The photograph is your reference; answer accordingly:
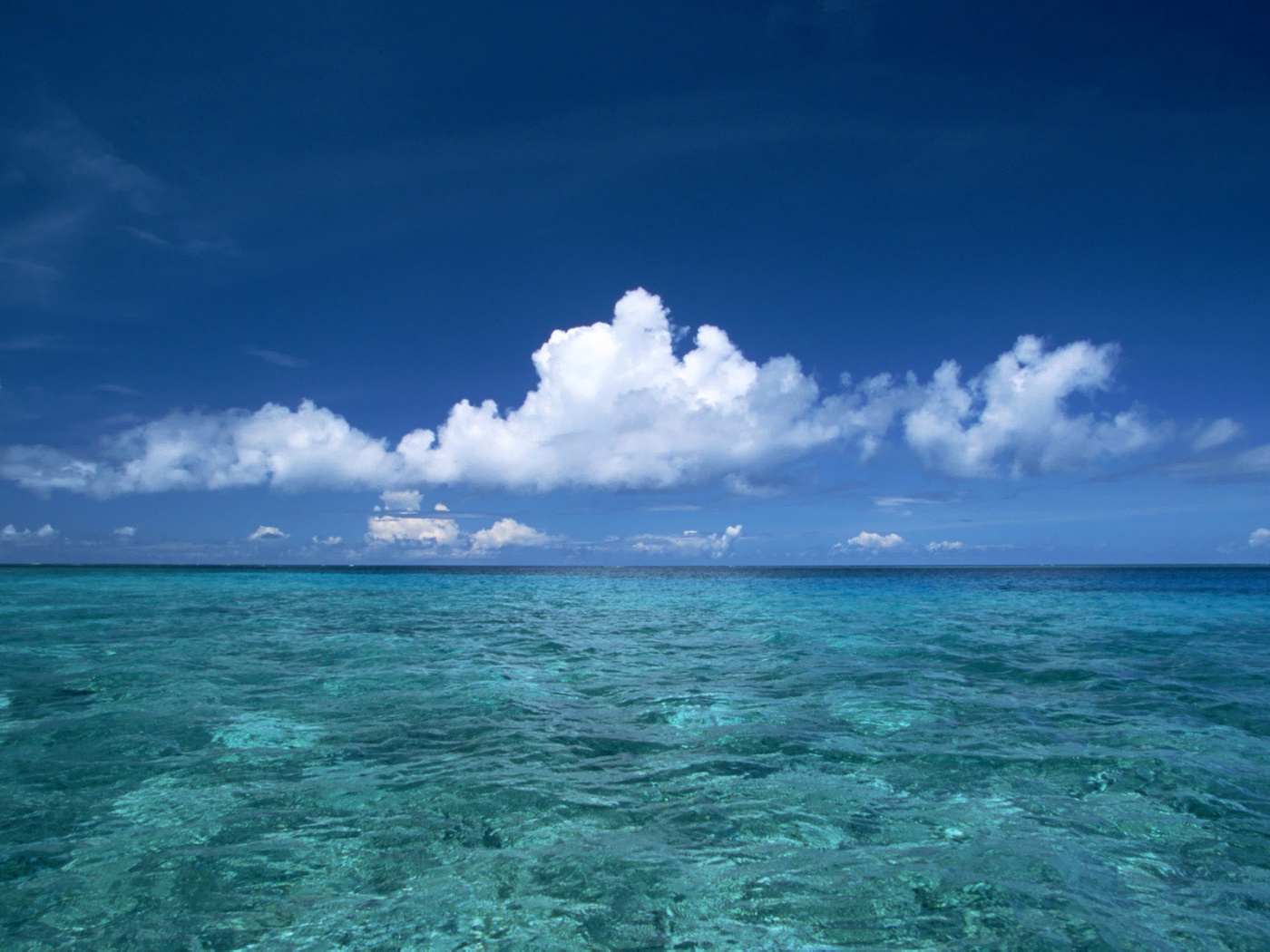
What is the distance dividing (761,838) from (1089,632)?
2414cm

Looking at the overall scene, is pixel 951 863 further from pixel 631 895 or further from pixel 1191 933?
pixel 631 895

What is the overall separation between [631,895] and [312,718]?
305 inches

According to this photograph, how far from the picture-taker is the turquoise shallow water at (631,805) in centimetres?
482

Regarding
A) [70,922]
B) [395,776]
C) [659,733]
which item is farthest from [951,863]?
[70,922]

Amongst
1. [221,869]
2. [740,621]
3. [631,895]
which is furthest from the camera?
[740,621]

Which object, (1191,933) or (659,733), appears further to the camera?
(659,733)

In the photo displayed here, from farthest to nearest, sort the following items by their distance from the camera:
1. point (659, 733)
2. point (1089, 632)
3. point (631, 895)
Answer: point (1089, 632), point (659, 733), point (631, 895)

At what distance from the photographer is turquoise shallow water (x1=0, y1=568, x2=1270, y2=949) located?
482cm

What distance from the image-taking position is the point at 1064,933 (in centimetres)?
467

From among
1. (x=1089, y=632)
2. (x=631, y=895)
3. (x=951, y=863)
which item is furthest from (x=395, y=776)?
(x=1089, y=632)

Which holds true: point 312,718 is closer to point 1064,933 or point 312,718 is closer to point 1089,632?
point 1064,933

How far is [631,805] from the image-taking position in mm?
6988

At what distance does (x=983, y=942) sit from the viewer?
14.9ft

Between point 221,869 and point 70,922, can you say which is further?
point 221,869
